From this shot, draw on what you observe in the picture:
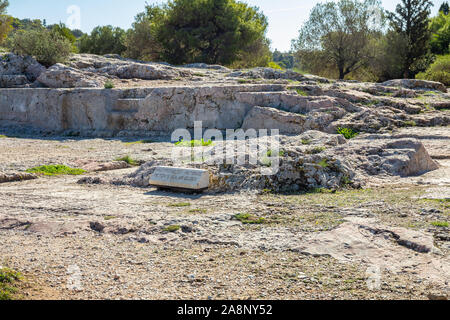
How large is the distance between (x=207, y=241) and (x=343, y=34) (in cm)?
2050

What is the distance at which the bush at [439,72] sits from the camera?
1820cm

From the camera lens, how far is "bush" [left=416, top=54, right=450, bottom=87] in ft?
59.7

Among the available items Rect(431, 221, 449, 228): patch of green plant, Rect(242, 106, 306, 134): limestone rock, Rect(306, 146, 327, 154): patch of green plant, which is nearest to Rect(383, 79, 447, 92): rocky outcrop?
Rect(242, 106, 306, 134): limestone rock

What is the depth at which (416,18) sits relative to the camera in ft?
66.9

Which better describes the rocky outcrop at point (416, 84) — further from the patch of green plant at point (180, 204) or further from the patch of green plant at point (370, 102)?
the patch of green plant at point (180, 204)

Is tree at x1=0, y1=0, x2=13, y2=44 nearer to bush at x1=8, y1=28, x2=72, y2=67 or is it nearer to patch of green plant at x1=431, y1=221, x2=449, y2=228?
bush at x1=8, y1=28, x2=72, y2=67

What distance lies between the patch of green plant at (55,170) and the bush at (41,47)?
819 cm

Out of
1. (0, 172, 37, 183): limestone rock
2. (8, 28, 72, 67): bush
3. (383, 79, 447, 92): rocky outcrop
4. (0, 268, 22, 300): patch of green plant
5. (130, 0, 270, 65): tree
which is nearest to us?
(0, 268, 22, 300): patch of green plant

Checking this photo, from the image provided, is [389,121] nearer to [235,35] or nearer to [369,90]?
[369,90]

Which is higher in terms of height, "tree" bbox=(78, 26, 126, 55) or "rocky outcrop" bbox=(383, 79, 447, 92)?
"tree" bbox=(78, 26, 126, 55)

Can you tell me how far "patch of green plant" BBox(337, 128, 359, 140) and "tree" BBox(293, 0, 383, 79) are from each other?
43.3 feet

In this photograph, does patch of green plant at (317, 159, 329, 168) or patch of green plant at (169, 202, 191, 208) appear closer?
patch of green plant at (169, 202, 191, 208)

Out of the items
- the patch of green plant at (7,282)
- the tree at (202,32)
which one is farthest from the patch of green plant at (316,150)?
the tree at (202,32)
